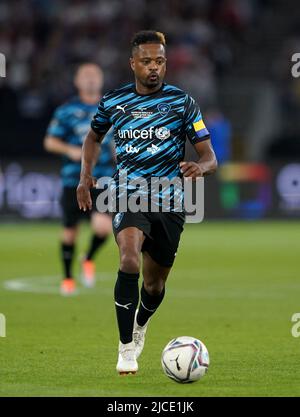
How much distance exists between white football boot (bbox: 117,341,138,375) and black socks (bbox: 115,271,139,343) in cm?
4

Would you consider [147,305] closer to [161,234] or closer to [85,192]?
[161,234]

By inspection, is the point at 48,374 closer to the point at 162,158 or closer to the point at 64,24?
the point at 162,158

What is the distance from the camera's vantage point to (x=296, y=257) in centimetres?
1697

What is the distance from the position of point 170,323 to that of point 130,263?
297 centimetres

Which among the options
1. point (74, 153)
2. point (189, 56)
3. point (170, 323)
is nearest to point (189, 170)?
point (170, 323)

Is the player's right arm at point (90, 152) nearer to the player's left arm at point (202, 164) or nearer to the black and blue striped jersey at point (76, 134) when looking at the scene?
the player's left arm at point (202, 164)

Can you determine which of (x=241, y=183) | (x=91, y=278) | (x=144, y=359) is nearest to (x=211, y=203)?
(x=241, y=183)

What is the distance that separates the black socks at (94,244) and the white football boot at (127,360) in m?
5.76

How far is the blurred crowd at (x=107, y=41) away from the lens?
2470cm

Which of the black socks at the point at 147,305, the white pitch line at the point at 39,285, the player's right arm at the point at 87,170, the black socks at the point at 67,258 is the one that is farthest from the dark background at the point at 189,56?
the black socks at the point at 147,305

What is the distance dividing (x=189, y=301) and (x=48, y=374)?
4.77 metres

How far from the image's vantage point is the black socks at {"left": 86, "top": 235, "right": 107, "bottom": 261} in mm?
13328

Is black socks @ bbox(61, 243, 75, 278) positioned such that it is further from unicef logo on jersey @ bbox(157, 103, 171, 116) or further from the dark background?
the dark background

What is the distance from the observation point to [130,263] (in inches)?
298
